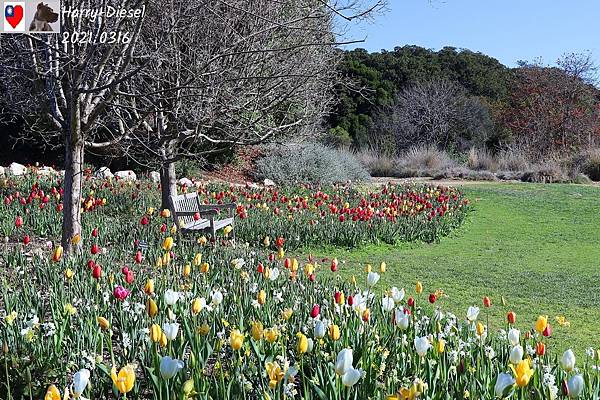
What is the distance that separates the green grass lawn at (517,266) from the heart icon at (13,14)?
3840 mm

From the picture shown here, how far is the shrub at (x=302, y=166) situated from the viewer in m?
18.1

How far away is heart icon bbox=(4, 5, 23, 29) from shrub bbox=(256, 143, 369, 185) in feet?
38.6

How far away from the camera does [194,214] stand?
7203mm

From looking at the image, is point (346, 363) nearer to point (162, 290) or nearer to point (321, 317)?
point (321, 317)

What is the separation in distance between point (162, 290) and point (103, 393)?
4.12 feet

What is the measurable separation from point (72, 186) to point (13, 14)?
160 centimetres

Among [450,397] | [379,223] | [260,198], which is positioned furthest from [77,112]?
[260,198]

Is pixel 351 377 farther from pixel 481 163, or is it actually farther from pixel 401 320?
pixel 481 163

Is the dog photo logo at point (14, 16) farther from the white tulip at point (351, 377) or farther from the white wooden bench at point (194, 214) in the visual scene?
the white tulip at point (351, 377)

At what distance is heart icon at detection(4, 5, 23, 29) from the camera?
18.7 ft

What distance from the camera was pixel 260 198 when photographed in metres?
10.9

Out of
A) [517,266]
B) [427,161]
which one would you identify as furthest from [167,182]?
[427,161]

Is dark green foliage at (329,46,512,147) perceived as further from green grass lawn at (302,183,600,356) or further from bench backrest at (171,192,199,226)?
bench backrest at (171,192,199,226)

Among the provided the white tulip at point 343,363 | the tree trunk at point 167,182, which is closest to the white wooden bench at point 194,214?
the tree trunk at point 167,182
